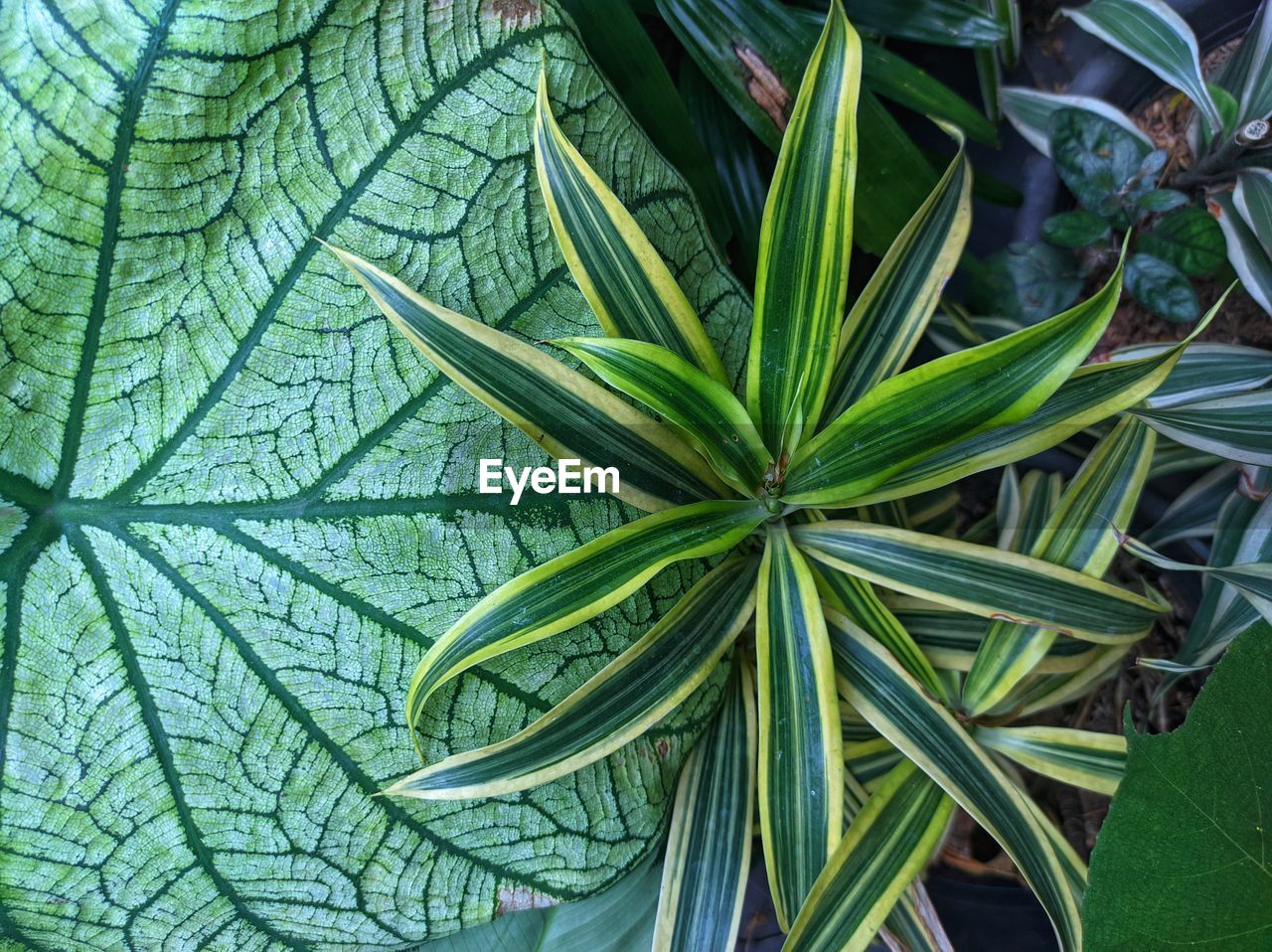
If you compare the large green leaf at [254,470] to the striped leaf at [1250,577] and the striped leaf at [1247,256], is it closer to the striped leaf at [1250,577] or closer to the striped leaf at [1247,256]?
the striped leaf at [1250,577]

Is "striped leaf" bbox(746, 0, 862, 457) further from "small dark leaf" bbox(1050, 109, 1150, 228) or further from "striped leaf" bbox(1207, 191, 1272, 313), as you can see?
"striped leaf" bbox(1207, 191, 1272, 313)

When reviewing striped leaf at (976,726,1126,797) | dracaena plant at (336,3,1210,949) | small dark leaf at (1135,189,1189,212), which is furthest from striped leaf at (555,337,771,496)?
small dark leaf at (1135,189,1189,212)

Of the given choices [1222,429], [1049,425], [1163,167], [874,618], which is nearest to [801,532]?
[874,618]

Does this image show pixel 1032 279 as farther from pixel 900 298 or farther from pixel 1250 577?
pixel 1250 577

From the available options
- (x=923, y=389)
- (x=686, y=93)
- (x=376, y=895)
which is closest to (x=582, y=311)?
(x=923, y=389)

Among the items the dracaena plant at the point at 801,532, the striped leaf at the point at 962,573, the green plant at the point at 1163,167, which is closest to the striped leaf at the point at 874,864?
Answer: the dracaena plant at the point at 801,532
